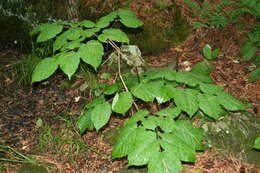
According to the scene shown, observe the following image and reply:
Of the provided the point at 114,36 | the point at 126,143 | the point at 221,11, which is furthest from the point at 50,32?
the point at 221,11

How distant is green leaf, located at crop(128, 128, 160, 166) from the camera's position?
1.44m

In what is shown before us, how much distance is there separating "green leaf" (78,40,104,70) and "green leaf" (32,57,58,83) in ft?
0.62

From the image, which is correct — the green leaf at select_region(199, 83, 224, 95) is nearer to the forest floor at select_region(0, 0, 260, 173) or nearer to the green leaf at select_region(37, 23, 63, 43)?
the forest floor at select_region(0, 0, 260, 173)

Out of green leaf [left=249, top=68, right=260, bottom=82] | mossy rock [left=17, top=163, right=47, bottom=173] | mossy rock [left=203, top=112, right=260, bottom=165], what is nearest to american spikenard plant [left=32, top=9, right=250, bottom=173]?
mossy rock [left=203, top=112, right=260, bottom=165]

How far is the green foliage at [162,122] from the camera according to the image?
1448mm

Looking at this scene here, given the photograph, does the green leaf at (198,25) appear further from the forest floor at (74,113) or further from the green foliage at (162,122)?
the green foliage at (162,122)

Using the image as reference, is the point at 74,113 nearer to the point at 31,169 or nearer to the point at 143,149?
the point at 31,169

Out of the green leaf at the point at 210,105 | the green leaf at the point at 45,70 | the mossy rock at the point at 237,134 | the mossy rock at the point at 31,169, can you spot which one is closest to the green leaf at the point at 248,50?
the mossy rock at the point at 237,134

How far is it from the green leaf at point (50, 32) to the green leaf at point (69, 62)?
0.27 metres

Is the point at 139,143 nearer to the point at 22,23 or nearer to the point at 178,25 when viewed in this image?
the point at 178,25

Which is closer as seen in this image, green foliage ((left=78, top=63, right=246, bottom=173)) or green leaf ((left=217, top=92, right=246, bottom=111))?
green foliage ((left=78, top=63, right=246, bottom=173))

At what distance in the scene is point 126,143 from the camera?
1587 mm

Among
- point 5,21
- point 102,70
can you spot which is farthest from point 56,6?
point 102,70

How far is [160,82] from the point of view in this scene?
2.04 meters
